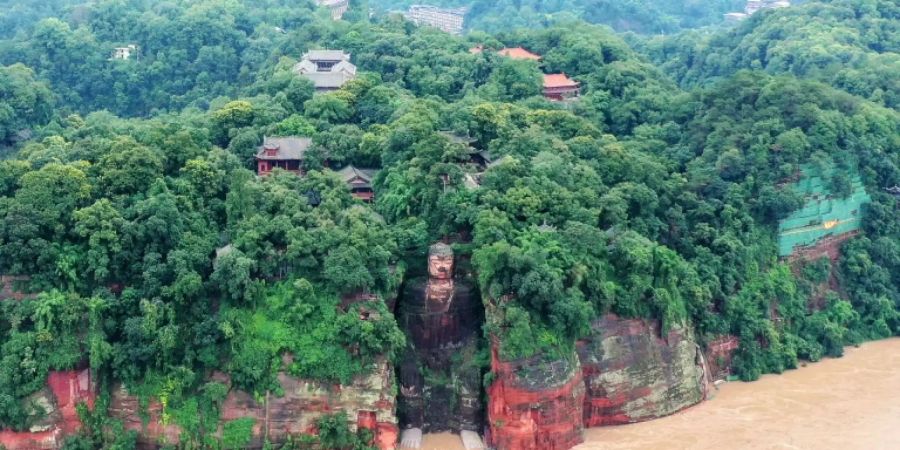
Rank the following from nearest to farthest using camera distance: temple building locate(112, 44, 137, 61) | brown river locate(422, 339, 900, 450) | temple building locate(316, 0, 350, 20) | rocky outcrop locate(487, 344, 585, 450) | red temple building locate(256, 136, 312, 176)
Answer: rocky outcrop locate(487, 344, 585, 450) → brown river locate(422, 339, 900, 450) → red temple building locate(256, 136, 312, 176) → temple building locate(112, 44, 137, 61) → temple building locate(316, 0, 350, 20)

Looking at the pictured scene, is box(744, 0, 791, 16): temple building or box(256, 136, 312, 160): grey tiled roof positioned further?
box(744, 0, 791, 16): temple building

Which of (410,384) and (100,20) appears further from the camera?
(100,20)

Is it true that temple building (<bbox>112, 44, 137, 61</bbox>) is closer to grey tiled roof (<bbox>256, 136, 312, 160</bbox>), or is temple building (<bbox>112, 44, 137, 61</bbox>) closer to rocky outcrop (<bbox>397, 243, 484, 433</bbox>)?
grey tiled roof (<bbox>256, 136, 312, 160</bbox>)

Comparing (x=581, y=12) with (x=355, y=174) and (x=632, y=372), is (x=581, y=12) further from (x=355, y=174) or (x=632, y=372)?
(x=632, y=372)

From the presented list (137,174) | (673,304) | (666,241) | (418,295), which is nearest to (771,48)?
(666,241)

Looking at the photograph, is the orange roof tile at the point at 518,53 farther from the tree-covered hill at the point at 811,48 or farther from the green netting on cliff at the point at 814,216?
the green netting on cliff at the point at 814,216

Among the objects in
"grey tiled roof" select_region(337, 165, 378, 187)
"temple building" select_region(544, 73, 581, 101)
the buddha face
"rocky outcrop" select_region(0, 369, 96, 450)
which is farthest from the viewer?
"temple building" select_region(544, 73, 581, 101)

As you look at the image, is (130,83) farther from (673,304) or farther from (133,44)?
(673,304)

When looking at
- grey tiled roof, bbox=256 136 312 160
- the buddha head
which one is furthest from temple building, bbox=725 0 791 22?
the buddha head
